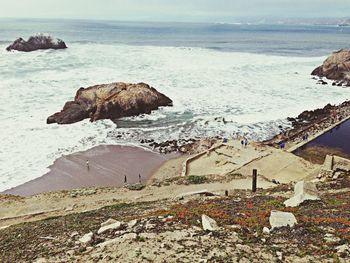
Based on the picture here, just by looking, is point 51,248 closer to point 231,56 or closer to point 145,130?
point 145,130

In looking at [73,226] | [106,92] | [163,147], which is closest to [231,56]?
[106,92]

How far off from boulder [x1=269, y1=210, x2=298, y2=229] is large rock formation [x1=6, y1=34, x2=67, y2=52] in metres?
83.5

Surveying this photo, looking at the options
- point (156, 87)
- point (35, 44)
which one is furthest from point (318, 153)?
point (35, 44)

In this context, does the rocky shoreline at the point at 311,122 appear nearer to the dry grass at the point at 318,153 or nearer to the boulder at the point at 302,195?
the dry grass at the point at 318,153

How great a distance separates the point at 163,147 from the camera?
3033 cm

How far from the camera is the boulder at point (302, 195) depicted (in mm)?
13947

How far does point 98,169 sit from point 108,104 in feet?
40.8

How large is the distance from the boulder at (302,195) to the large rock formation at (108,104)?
2433cm

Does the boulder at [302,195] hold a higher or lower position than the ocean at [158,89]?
higher

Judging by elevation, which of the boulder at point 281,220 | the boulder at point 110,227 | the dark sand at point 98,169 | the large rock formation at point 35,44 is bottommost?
the dark sand at point 98,169

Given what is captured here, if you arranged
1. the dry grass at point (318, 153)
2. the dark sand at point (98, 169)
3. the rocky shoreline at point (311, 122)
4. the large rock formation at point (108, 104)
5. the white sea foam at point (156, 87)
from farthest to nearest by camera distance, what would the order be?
the large rock formation at point (108, 104)
the rocky shoreline at point (311, 122)
the white sea foam at point (156, 87)
the dry grass at point (318, 153)
the dark sand at point (98, 169)

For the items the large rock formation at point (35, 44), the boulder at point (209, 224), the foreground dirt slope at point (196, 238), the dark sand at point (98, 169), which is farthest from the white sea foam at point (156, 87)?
the boulder at point (209, 224)

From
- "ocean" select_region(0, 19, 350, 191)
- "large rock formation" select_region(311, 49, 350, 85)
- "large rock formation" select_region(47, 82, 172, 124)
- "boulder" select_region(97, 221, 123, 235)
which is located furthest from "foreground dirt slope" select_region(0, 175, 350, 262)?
"large rock formation" select_region(311, 49, 350, 85)

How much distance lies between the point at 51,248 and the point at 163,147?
63.9 feet
